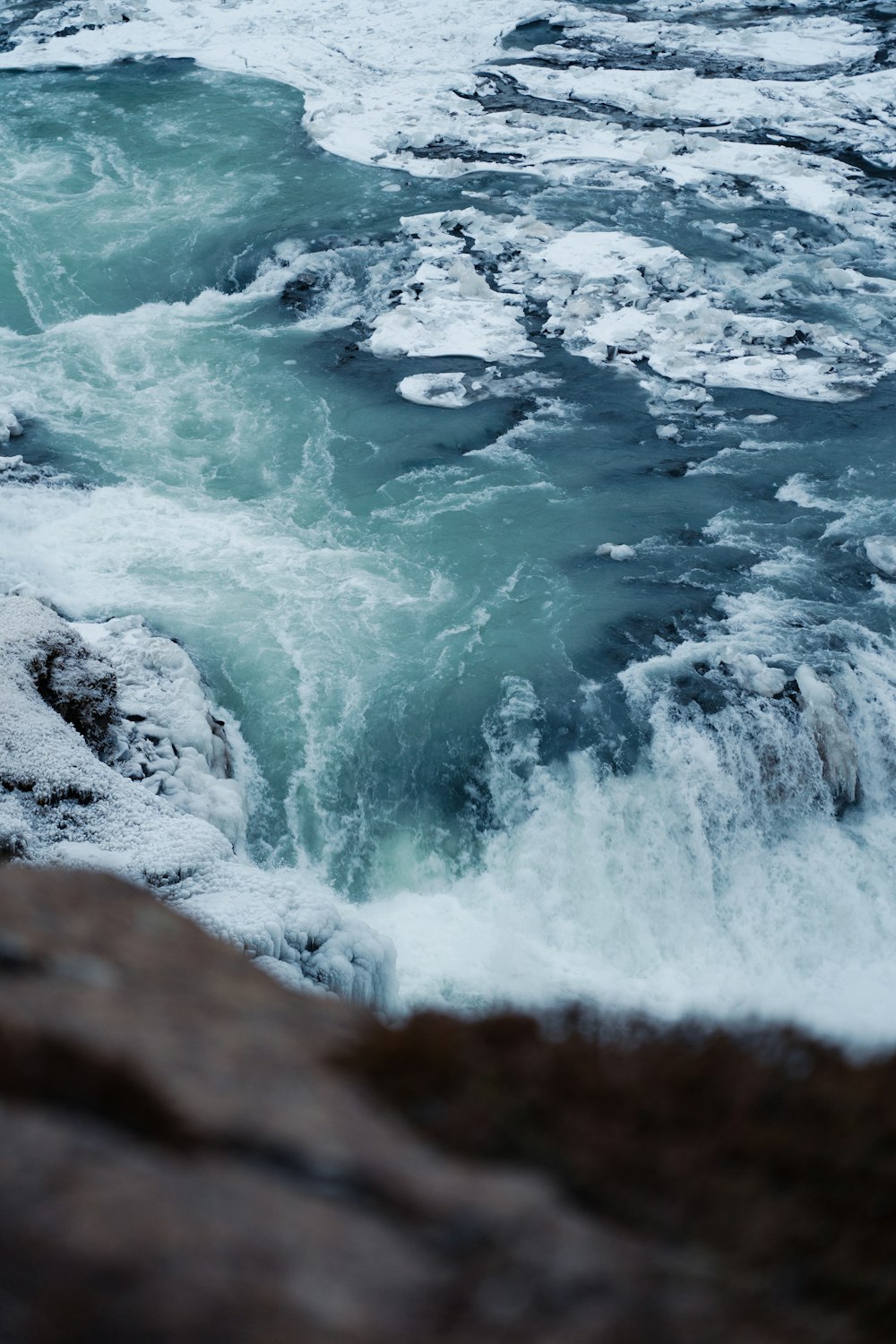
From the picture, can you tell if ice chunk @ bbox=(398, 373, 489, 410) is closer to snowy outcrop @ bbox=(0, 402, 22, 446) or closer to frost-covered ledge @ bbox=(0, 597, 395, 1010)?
snowy outcrop @ bbox=(0, 402, 22, 446)

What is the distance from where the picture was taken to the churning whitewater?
38.3 ft

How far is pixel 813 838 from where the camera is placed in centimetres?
1299

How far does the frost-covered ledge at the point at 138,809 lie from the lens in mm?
9039

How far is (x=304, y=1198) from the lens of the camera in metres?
2.82

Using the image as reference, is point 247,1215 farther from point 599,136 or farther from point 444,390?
point 599,136

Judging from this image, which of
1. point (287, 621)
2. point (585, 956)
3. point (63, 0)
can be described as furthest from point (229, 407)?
point (63, 0)

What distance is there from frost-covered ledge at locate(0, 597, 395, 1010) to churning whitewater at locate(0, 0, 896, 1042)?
0.15ft

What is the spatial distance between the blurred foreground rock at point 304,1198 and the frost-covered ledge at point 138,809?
5.28m

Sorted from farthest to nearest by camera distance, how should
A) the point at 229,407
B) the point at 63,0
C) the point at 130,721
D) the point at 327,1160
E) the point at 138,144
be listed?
the point at 63,0
the point at 138,144
the point at 229,407
the point at 130,721
the point at 327,1160

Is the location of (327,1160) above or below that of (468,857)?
above

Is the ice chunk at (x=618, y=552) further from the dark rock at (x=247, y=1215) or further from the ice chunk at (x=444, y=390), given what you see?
the dark rock at (x=247, y=1215)

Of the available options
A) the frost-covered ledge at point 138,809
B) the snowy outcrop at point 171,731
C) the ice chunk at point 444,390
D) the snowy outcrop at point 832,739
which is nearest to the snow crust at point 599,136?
the ice chunk at point 444,390

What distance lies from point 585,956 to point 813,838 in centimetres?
349

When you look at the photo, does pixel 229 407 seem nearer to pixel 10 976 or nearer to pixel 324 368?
pixel 324 368
